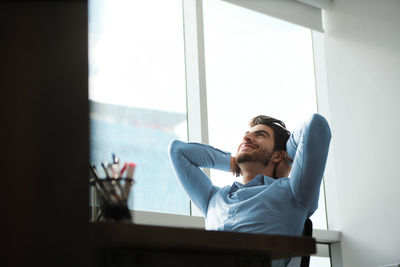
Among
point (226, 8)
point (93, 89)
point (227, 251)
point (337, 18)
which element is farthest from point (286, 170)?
point (337, 18)

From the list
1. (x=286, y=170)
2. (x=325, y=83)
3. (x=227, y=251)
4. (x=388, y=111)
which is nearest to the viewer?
(x=227, y=251)

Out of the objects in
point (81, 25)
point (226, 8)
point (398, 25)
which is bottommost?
point (81, 25)

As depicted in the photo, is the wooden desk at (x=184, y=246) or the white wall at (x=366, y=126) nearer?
the wooden desk at (x=184, y=246)

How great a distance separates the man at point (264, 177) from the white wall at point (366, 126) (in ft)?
4.16

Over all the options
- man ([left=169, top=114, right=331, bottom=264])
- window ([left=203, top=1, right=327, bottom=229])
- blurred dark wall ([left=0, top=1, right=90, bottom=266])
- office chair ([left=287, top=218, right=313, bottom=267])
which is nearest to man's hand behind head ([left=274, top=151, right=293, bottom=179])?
man ([left=169, top=114, right=331, bottom=264])

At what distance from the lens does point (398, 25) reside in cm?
329

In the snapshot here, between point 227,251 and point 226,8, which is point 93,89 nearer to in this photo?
point 226,8

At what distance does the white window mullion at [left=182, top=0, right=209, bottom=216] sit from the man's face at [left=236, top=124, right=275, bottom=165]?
771 millimetres

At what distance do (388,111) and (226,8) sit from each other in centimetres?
122

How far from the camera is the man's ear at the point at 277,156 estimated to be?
217 cm

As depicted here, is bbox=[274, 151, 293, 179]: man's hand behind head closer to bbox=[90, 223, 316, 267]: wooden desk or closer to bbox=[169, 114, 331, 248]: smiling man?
bbox=[169, 114, 331, 248]: smiling man

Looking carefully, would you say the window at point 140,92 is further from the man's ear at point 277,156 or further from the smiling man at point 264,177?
the man's ear at point 277,156

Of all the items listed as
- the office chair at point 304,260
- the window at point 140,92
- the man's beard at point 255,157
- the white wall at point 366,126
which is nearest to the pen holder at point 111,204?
the office chair at point 304,260

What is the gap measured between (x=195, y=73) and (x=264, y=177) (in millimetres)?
1147
